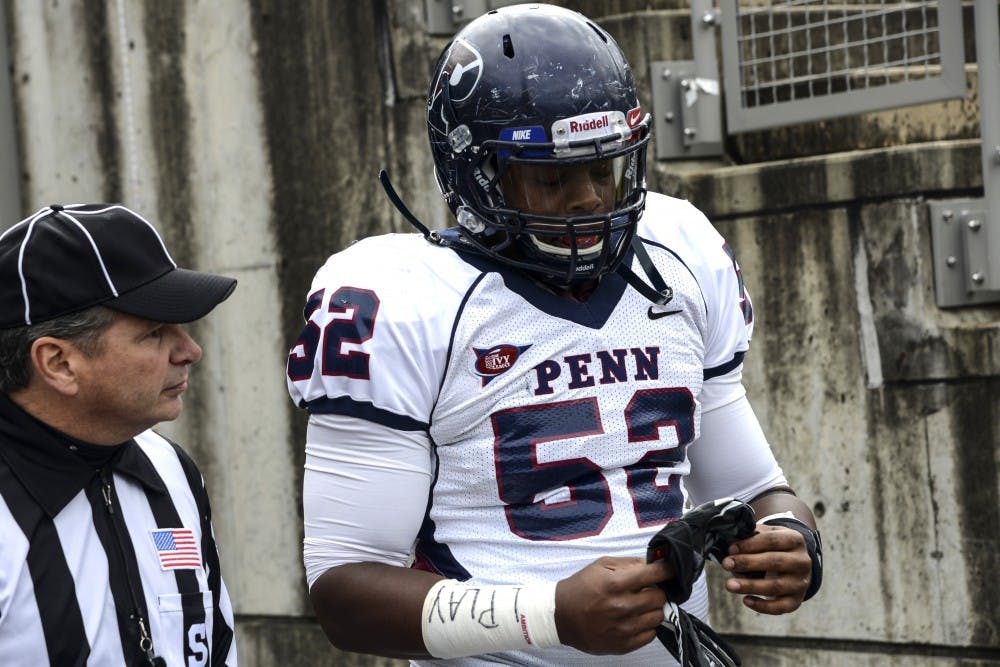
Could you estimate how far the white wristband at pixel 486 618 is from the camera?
239 centimetres

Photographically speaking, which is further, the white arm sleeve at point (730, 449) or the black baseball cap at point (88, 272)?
the white arm sleeve at point (730, 449)

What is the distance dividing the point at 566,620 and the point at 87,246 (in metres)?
1.04

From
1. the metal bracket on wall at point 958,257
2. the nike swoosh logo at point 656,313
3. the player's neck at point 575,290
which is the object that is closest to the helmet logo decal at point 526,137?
the player's neck at point 575,290

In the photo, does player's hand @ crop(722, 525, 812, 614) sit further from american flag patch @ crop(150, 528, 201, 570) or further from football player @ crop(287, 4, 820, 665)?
american flag patch @ crop(150, 528, 201, 570)

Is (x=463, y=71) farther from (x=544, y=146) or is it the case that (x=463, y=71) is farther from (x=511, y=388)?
(x=511, y=388)

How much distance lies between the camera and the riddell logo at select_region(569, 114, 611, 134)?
8.84 ft

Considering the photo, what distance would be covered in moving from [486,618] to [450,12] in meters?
3.70

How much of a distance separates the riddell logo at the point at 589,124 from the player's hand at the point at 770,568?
77cm

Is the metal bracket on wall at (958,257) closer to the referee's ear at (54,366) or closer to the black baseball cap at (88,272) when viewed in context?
the black baseball cap at (88,272)

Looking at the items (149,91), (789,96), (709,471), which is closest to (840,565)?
(789,96)

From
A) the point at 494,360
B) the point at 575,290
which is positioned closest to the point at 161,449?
the point at 494,360

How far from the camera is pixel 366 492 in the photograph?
259 centimetres

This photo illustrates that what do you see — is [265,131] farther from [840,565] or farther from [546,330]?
[546,330]

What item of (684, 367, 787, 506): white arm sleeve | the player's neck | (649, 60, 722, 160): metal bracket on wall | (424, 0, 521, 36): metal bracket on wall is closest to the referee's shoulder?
the player's neck
